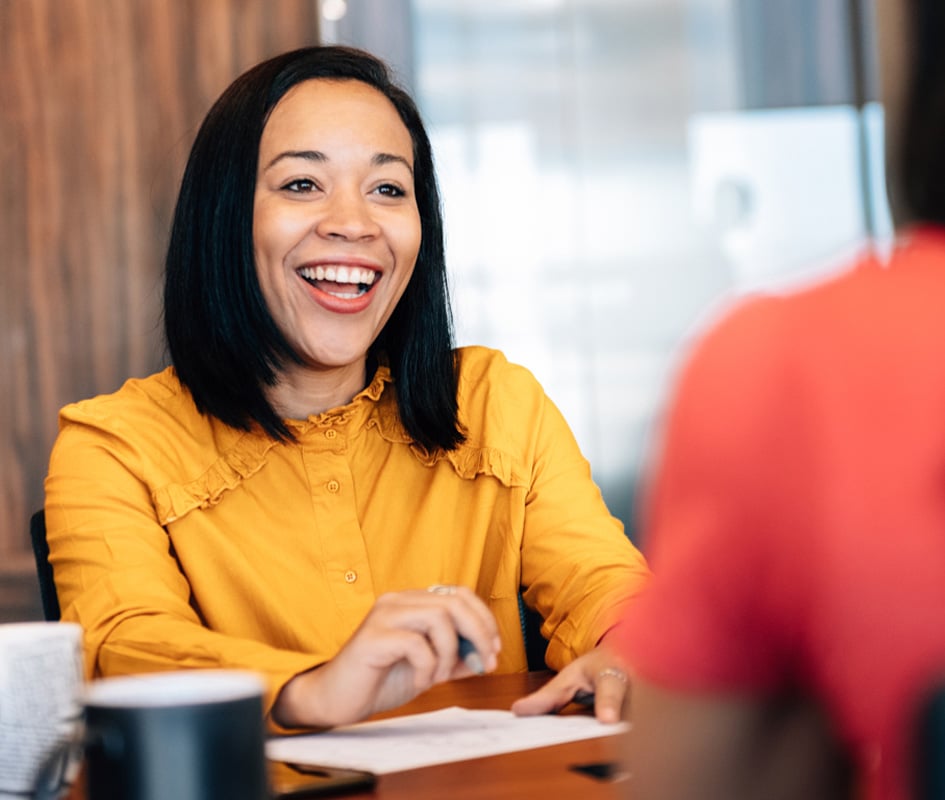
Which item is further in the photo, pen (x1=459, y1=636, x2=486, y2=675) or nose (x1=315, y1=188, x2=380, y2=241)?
nose (x1=315, y1=188, x2=380, y2=241)

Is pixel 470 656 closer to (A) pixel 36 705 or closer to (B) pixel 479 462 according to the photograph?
(A) pixel 36 705

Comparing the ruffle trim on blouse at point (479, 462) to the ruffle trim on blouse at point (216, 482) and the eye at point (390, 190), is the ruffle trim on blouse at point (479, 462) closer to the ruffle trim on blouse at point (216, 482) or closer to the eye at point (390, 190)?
the ruffle trim on blouse at point (216, 482)

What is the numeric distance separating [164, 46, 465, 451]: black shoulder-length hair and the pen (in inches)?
25.3

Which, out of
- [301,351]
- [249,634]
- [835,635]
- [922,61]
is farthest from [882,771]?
[301,351]

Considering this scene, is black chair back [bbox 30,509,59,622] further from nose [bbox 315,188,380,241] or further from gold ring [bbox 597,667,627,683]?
gold ring [bbox 597,667,627,683]

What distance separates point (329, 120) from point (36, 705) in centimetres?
109

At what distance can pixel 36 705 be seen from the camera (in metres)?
0.81

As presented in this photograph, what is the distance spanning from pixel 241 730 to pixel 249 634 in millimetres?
946

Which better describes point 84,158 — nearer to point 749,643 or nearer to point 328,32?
point 328,32

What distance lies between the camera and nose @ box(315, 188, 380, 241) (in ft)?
5.64

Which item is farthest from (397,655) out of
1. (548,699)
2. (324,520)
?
(324,520)

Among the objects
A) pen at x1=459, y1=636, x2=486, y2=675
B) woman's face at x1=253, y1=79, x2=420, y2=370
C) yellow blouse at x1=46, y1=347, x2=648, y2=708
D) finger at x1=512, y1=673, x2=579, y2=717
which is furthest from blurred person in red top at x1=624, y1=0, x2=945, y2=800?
woman's face at x1=253, y1=79, x2=420, y2=370

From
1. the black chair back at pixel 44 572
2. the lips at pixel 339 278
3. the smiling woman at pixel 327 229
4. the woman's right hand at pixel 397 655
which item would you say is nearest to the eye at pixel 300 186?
the smiling woman at pixel 327 229

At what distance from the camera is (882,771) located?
382 mm
